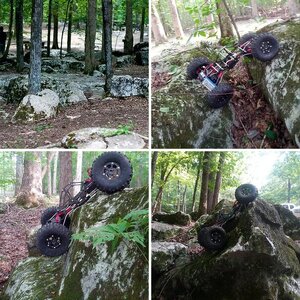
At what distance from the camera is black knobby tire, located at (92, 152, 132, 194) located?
4.86m

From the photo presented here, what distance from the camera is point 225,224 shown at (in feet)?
20.3

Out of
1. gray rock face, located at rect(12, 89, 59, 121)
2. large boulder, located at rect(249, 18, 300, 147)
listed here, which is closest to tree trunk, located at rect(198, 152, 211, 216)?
large boulder, located at rect(249, 18, 300, 147)

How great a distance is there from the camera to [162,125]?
17.3 ft

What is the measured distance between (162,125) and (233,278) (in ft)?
7.44

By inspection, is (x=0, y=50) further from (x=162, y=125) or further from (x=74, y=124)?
(x=162, y=125)

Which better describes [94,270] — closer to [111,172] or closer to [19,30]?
[111,172]

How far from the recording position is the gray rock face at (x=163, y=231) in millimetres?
6869

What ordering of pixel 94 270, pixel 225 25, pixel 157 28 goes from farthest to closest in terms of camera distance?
pixel 225 25 → pixel 157 28 → pixel 94 270

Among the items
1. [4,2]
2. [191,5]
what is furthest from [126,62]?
[191,5]

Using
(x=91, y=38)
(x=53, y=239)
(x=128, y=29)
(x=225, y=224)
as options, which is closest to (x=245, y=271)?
(x=225, y=224)

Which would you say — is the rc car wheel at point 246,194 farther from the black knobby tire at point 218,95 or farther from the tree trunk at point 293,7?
the tree trunk at point 293,7

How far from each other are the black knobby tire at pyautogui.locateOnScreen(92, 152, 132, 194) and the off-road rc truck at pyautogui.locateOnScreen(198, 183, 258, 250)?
169 centimetres

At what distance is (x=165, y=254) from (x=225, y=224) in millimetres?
1095

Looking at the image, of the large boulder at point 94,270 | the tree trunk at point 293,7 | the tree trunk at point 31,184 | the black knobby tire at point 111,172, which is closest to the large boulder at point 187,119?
the black knobby tire at point 111,172
